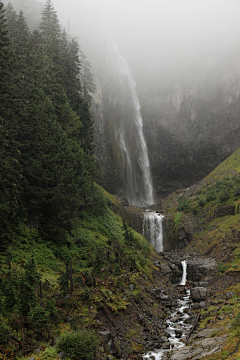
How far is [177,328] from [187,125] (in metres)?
57.3

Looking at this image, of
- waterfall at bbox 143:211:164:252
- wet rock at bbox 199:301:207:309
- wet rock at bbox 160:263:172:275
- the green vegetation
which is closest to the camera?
the green vegetation

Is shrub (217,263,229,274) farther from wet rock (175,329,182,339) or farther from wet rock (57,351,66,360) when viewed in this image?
wet rock (57,351,66,360)

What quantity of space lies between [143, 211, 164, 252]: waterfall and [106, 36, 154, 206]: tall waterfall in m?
15.2

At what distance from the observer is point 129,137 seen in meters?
62.0

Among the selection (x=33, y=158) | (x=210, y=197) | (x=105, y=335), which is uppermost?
(x=210, y=197)

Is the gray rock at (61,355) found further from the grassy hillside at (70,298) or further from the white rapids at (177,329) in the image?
the white rapids at (177,329)

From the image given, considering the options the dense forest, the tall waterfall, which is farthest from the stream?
the tall waterfall

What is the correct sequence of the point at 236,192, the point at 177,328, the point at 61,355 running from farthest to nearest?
the point at 236,192
the point at 177,328
the point at 61,355

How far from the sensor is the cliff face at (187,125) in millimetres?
60875

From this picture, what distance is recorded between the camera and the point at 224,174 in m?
47.9

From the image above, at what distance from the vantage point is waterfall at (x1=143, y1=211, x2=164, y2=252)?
41000mm

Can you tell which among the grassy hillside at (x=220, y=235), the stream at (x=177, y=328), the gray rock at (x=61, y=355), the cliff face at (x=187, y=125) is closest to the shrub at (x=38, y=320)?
the gray rock at (x=61, y=355)

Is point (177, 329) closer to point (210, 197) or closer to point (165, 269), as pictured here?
point (165, 269)

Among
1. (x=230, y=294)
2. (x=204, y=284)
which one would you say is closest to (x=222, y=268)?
(x=204, y=284)
